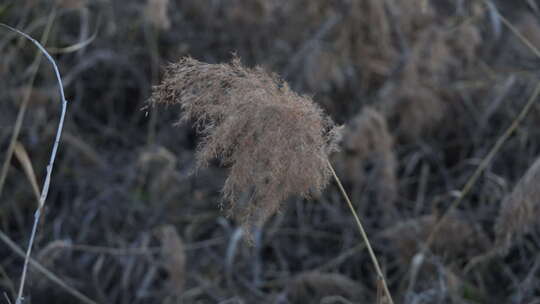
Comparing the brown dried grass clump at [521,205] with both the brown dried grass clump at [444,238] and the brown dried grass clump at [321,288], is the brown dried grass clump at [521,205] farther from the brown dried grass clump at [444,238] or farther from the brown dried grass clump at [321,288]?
the brown dried grass clump at [321,288]

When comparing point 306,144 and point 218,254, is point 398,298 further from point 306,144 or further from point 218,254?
point 306,144

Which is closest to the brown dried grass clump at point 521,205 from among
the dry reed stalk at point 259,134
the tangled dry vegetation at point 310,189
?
the tangled dry vegetation at point 310,189

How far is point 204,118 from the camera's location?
4.27 feet

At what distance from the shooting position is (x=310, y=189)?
6.77ft

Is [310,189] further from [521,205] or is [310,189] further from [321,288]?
[521,205]

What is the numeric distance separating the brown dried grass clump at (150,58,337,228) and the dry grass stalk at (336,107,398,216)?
1320 millimetres

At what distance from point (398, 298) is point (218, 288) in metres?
0.71

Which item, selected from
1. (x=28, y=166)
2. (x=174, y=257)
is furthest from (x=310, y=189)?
(x=28, y=166)

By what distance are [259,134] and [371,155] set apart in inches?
63.0

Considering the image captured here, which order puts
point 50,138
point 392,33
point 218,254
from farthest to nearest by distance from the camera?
point 392,33 → point 50,138 → point 218,254

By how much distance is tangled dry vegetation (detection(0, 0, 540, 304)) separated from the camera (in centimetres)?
233

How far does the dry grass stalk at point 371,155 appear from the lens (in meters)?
2.60

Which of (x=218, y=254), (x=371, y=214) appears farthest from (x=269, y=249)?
(x=371, y=214)

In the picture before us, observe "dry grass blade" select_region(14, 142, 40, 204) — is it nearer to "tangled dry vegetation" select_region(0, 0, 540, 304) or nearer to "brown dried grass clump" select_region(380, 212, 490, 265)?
"tangled dry vegetation" select_region(0, 0, 540, 304)
